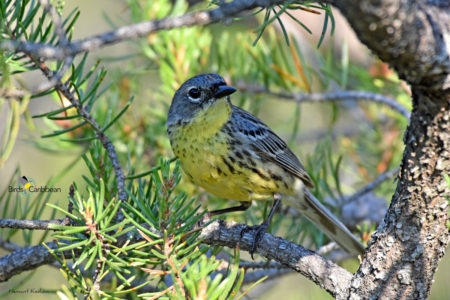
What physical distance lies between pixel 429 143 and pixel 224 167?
5.32 ft

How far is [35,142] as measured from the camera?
3.44m

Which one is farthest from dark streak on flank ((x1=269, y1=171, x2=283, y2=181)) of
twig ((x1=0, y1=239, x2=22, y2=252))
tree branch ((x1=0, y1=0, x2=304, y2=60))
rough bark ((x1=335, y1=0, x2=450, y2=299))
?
tree branch ((x1=0, y1=0, x2=304, y2=60))

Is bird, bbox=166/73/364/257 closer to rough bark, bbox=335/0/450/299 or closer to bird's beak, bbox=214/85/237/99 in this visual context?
bird's beak, bbox=214/85/237/99

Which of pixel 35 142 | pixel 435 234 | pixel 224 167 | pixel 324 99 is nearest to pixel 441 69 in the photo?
pixel 435 234

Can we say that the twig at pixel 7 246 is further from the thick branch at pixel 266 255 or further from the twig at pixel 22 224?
the twig at pixel 22 224

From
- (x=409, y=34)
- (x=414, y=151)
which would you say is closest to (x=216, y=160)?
(x=414, y=151)

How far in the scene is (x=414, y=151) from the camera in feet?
5.71

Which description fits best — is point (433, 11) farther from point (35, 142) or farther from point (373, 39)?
point (35, 142)

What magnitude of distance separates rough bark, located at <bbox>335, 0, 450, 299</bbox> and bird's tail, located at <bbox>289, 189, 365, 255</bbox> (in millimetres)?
1249

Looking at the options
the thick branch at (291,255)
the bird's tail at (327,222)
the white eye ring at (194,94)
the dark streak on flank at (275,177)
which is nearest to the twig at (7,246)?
the thick branch at (291,255)

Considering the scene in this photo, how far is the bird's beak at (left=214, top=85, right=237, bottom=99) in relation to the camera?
129 inches

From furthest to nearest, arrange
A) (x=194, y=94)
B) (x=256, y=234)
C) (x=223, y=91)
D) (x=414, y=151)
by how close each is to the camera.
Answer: (x=194, y=94), (x=223, y=91), (x=256, y=234), (x=414, y=151)

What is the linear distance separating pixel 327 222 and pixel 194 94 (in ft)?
4.24

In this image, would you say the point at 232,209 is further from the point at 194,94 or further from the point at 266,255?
the point at 266,255
